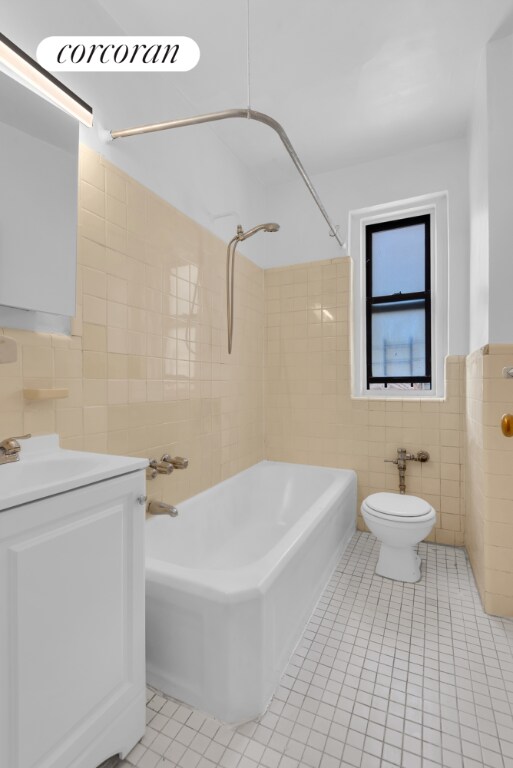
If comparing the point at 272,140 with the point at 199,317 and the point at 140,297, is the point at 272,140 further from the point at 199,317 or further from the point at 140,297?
the point at 140,297

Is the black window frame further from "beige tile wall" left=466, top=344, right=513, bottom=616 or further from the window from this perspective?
"beige tile wall" left=466, top=344, right=513, bottom=616

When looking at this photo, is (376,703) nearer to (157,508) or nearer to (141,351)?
(157,508)

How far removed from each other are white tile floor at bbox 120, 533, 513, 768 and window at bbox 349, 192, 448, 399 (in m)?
1.38

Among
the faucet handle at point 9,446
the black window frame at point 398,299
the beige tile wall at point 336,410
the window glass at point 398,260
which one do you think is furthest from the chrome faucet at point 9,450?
the window glass at point 398,260

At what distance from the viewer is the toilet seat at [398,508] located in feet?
6.21

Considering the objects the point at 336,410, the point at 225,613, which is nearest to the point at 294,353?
the point at 336,410

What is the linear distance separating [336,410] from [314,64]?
195 cm

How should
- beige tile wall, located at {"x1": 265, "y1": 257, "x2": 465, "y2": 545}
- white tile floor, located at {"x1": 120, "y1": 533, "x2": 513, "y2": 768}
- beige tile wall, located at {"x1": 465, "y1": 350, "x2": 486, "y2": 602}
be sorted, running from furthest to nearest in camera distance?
beige tile wall, located at {"x1": 265, "y1": 257, "x2": 465, "y2": 545} → beige tile wall, located at {"x1": 465, "y1": 350, "x2": 486, "y2": 602} → white tile floor, located at {"x1": 120, "y1": 533, "x2": 513, "y2": 768}

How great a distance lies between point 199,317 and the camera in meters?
2.13

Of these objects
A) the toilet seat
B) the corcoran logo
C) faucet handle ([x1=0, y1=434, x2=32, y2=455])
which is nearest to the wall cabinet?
the corcoran logo

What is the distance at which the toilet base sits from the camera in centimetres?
198

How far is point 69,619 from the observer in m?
0.88

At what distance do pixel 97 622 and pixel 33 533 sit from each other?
1.05 ft

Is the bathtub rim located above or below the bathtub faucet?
below
